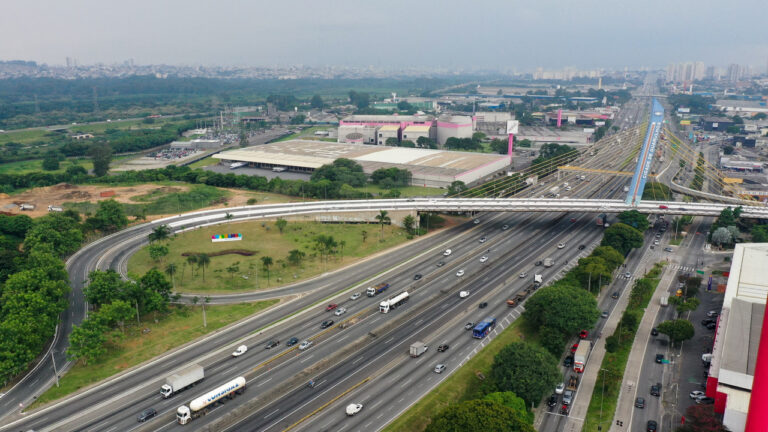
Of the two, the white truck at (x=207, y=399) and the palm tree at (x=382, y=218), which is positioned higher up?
the palm tree at (x=382, y=218)

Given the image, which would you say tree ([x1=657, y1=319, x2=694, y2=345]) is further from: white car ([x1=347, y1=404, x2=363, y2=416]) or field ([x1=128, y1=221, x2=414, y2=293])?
field ([x1=128, y1=221, x2=414, y2=293])

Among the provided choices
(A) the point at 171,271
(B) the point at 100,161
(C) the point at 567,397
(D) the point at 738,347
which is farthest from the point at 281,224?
(B) the point at 100,161

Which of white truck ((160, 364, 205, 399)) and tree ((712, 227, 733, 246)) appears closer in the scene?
white truck ((160, 364, 205, 399))

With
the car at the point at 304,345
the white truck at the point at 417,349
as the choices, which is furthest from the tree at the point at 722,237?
the car at the point at 304,345

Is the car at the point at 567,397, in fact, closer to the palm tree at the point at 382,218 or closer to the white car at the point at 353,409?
the white car at the point at 353,409

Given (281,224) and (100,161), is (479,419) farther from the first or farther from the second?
(100,161)

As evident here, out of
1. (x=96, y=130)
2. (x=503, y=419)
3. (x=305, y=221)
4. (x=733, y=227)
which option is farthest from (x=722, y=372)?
(x=96, y=130)

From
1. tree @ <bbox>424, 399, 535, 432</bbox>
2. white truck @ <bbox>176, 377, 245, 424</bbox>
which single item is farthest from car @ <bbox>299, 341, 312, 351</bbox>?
tree @ <bbox>424, 399, 535, 432</bbox>
